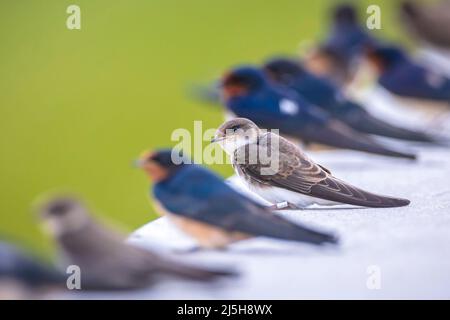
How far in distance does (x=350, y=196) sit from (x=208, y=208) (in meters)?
0.68

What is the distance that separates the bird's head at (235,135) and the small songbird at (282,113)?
3.31 feet

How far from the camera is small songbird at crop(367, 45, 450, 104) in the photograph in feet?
18.7

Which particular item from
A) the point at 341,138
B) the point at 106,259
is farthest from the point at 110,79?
the point at 106,259

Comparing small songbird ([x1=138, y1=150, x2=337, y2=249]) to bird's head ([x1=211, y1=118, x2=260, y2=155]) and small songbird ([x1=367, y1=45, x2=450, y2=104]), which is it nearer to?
bird's head ([x1=211, y1=118, x2=260, y2=155])

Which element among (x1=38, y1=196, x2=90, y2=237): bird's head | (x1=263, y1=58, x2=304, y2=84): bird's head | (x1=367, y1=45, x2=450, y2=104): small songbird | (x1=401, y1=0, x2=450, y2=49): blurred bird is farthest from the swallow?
(x1=401, y1=0, x2=450, y2=49): blurred bird

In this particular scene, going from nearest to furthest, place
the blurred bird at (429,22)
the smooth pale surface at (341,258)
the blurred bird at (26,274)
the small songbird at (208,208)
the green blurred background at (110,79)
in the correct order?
the blurred bird at (26,274), the smooth pale surface at (341,258), the small songbird at (208,208), the blurred bird at (429,22), the green blurred background at (110,79)

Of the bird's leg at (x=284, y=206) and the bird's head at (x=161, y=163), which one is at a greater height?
the bird's head at (x=161, y=163)

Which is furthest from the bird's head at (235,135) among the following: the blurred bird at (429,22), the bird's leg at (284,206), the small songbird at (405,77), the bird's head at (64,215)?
the blurred bird at (429,22)

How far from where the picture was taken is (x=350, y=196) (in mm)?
3354

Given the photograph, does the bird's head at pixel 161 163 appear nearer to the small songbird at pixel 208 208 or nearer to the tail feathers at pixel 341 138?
the small songbird at pixel 208 208

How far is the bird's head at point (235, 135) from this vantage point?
3469mm

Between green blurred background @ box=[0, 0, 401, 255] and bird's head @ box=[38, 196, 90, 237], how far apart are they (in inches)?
179

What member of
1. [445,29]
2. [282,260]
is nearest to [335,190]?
[282,260]
